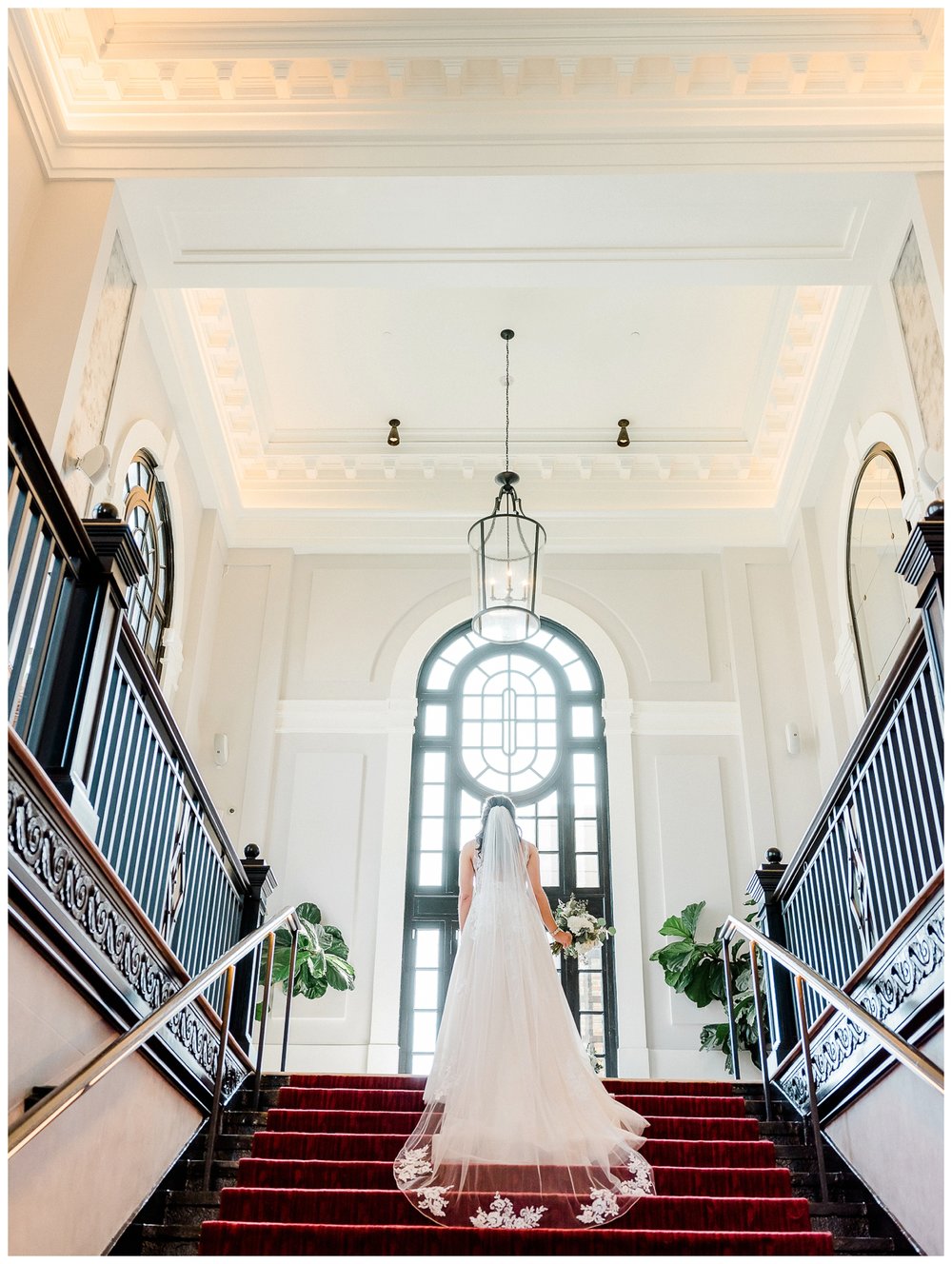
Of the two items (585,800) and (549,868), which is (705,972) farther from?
(585,800)

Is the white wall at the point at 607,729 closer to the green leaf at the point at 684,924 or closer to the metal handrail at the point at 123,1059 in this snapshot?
the green leaf at the point at 684,924

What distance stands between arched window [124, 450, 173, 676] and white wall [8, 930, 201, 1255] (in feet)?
16.8

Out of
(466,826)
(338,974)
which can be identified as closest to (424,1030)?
(338,974)

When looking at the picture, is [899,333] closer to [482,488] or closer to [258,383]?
[482,488]

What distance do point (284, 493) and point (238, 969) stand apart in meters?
6.32

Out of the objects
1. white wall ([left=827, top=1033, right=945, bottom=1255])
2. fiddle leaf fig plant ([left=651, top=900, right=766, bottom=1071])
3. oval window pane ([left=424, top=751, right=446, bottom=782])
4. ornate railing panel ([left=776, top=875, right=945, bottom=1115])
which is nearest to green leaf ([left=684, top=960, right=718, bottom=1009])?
fiddle leaf fig plant ([left=651, top=900, right=766, bottom=1071])

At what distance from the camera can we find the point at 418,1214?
14.2 feet

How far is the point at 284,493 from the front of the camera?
12.4m

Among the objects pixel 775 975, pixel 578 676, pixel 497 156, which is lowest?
pixel 775 975

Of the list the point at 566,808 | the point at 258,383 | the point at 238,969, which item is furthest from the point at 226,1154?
the point at 258,383

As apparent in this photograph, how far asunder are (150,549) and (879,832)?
6812 mm

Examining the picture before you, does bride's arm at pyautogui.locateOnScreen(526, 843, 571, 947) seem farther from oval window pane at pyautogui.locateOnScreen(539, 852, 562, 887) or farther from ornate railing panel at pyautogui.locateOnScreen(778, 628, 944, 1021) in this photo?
oval window pane at pyautogui.locateOnScreen(539, 852, 562, 887)

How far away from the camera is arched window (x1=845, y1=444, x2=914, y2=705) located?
8.87 metres

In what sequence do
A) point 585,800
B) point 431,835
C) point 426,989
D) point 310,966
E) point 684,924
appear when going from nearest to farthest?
point 310,966, point 684,924, point 426,989, point 431,835, point 585,800
